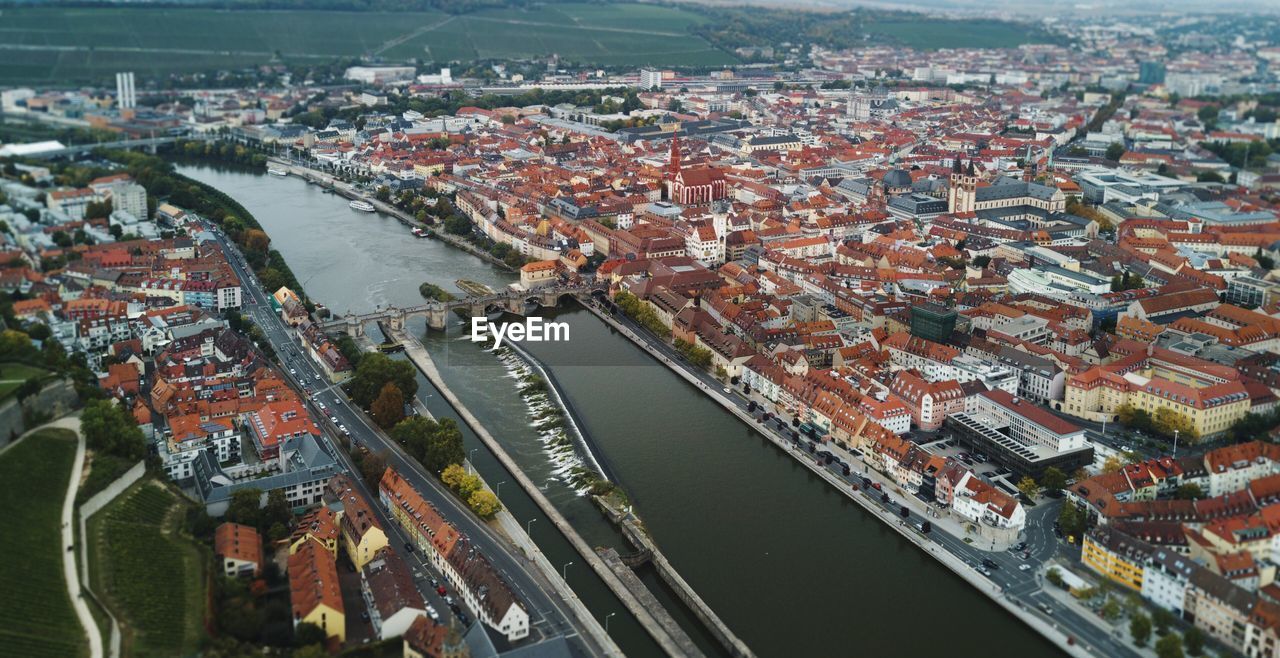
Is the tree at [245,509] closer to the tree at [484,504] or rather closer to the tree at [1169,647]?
the tree at [484,504]

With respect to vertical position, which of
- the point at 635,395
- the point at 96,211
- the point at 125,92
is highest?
the point at 125,92

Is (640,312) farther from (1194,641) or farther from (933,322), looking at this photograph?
(1194,641)

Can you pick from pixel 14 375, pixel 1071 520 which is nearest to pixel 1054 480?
pixel 1071 520

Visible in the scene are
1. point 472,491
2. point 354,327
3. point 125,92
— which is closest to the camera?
point 472,491

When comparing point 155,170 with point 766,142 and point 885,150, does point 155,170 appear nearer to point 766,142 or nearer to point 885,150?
point 766,142

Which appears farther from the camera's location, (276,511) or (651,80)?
(651,80)

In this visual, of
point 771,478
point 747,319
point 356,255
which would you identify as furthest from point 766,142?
point 771,478
